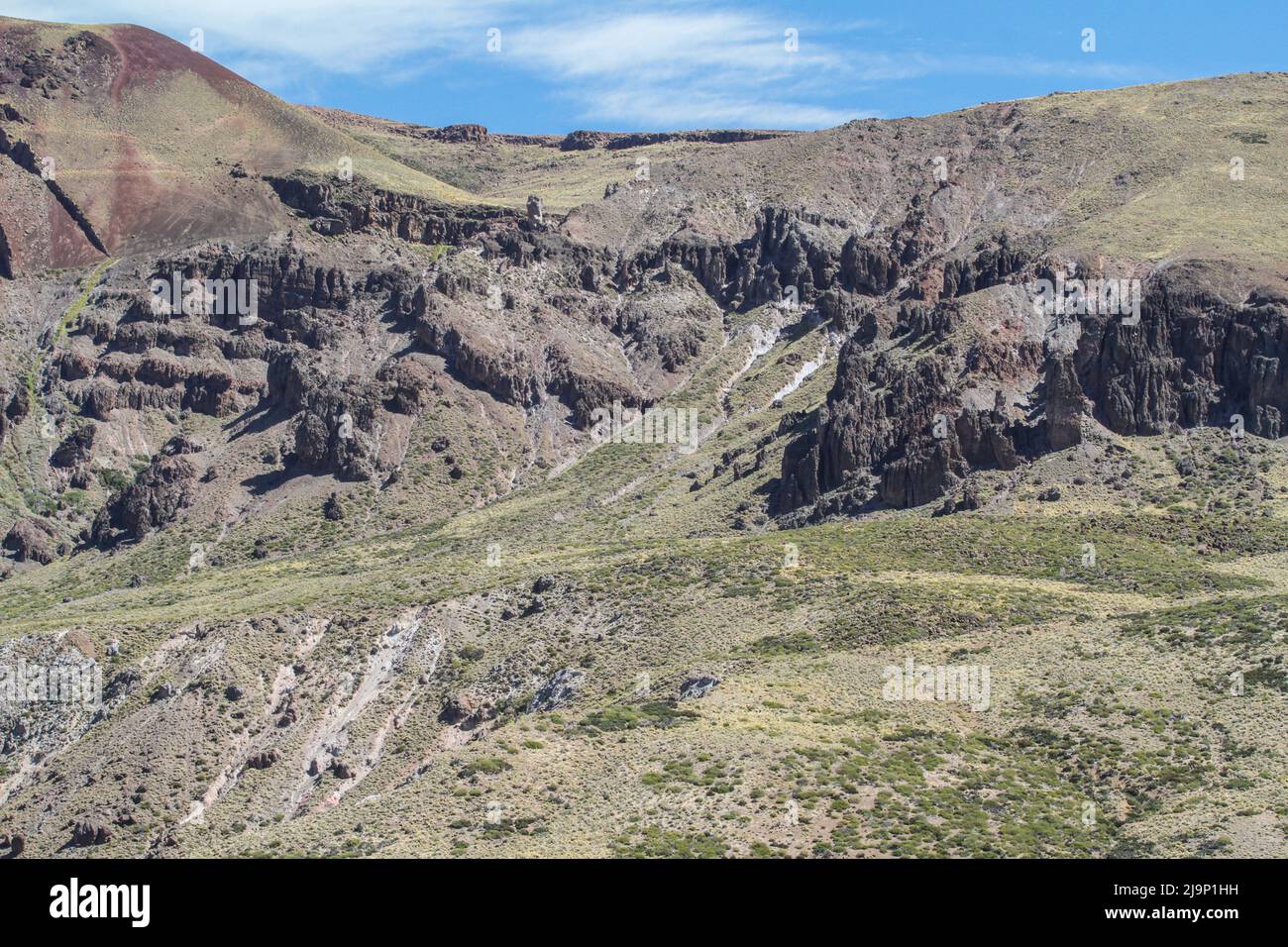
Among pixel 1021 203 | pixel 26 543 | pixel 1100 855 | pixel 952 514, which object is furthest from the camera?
pixel 1021 203

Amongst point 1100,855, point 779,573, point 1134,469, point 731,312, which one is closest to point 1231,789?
point 1100,855

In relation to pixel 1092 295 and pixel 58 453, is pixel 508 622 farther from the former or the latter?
pixel 58 453

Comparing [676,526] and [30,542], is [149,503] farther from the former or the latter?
[676,526]

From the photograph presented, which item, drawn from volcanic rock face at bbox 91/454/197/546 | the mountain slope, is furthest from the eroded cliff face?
volcanic rock face at bbox 91/454/197/546

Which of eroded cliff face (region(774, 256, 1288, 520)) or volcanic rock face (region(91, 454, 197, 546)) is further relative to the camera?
volcanic rock face (region(91, 454, 197, 546))

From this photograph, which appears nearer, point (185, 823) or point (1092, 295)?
point (185, 823)

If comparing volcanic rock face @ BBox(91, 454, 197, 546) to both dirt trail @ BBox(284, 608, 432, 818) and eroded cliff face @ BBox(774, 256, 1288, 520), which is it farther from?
eroded cliff face @ BBox(774, 256, 1288, 520)

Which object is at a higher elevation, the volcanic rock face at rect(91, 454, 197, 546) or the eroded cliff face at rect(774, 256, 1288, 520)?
the eroded cliff face at rect(774, 256, 1288, 520)

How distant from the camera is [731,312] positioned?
191875 millimetres

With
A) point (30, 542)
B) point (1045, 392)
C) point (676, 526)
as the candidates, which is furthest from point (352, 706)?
point (30, 542)

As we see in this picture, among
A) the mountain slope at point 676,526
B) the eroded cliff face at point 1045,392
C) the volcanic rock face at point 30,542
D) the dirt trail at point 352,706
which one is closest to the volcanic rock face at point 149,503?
the mountain slope at point 676,526
